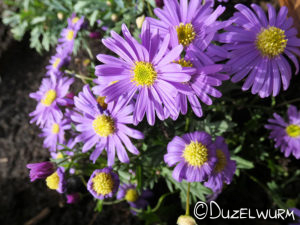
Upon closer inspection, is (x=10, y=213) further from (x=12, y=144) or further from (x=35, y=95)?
(x=35, y=95)

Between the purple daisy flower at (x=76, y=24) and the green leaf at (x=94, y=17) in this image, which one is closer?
the purple daisy flower at (x=76, y=24)

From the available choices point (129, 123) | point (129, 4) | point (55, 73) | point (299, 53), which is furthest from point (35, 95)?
point (299, 53)

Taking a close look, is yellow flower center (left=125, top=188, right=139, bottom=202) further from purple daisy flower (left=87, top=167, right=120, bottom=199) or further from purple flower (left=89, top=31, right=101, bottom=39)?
purple flower (left=89, top=31, right=101, bottom=39)

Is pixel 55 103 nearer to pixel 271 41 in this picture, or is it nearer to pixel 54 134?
pixel 54 134

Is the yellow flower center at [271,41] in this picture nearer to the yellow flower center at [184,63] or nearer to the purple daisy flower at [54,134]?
the yellow flower center at [184,63]

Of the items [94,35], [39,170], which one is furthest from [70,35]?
[39,170]

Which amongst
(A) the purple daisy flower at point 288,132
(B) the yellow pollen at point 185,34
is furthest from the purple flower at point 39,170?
(A) the purple daisy flower at point 288,132

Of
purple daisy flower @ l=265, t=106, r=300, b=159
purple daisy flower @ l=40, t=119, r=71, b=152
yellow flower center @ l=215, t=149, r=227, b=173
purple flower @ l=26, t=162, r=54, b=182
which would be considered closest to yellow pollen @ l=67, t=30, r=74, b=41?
purple daisy flower @ l=40, t=119, r=71, b=152
